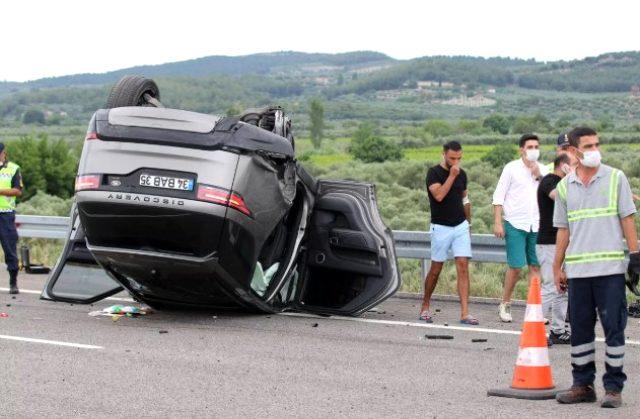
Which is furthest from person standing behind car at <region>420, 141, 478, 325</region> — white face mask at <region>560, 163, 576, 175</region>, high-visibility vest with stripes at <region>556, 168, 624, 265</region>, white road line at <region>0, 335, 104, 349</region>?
high-visibility vest with stripes at <region>556, 168, 624, 265</region>

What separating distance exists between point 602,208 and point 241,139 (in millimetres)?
3722

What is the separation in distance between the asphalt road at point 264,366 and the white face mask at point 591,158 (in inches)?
58.9

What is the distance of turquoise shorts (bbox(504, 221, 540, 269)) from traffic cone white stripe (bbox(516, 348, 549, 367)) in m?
4.00

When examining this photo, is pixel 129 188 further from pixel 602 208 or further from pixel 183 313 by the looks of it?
pixel 602 208

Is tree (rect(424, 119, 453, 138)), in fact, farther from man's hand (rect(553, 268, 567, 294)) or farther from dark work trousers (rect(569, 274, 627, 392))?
dark work trousers (rect(569, 274, 627, 392))

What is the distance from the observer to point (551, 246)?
10453 millimetres

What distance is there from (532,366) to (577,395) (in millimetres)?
430

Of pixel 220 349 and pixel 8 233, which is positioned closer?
pixel 220 349

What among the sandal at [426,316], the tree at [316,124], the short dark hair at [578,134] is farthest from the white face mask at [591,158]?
the tree at [316,124]

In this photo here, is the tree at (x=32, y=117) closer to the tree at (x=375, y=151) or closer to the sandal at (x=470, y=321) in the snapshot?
the tree at (x=375, y=151)

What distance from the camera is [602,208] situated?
25.1 feet

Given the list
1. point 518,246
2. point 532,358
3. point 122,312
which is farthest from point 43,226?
point 532,358

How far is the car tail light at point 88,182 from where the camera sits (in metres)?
10.5

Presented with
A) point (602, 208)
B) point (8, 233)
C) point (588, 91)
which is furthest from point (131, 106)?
point (588, 91)
